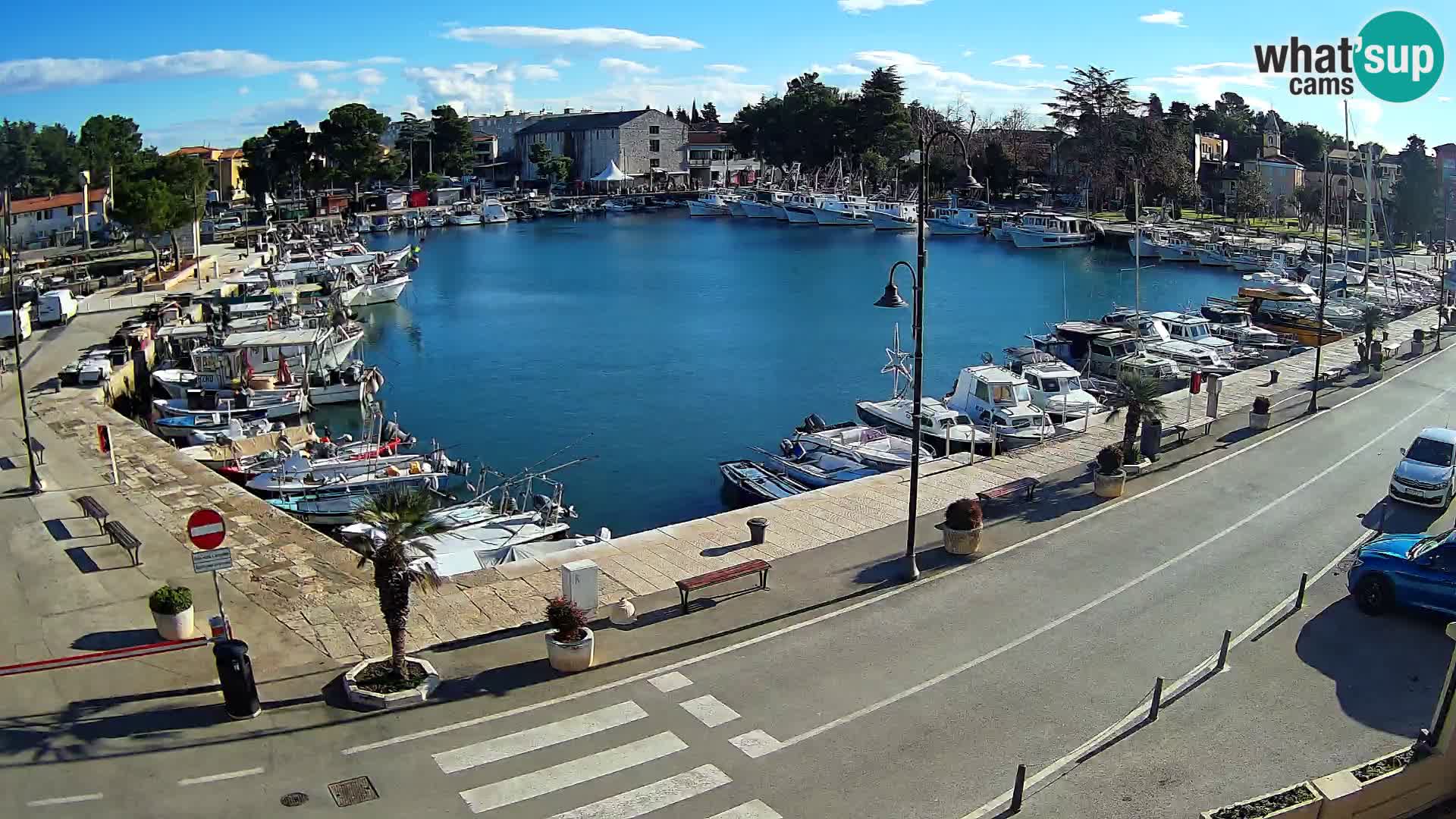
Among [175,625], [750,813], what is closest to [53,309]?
[175,625]

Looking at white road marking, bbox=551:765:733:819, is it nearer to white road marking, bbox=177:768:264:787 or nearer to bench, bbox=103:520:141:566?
white road marking, bbox=177:768:264:787

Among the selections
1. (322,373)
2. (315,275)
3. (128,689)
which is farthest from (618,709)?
(315,275)

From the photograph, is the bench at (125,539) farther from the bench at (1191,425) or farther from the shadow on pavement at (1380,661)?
the bench at (1191,425)

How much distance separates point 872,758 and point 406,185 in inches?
6099

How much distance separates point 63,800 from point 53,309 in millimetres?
48600

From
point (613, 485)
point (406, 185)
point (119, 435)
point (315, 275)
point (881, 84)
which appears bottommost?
point (613, 485)

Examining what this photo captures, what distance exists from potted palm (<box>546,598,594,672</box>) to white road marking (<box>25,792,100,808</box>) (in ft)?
19.2

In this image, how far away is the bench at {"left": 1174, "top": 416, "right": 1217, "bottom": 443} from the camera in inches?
1149

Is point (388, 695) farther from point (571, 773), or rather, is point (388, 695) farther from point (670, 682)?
point (670, 682)

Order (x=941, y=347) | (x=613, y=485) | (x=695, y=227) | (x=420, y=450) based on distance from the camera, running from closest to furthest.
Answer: (x=613, y=485) → (x=420, y=450) → (x=941, y=347) → (x=695, y=227)

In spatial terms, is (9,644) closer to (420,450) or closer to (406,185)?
(420,450)

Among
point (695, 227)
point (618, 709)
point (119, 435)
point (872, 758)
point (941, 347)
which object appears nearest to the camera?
point (872, 758)

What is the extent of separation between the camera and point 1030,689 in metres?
15.5

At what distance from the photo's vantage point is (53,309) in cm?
5316
